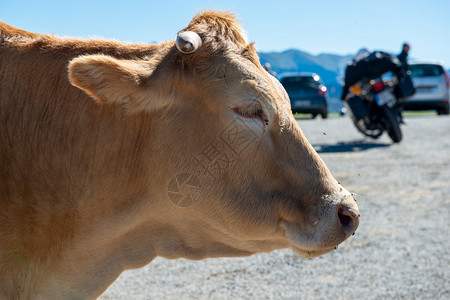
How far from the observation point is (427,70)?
2188 cm

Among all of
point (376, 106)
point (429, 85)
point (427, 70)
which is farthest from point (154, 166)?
point (427, 70)

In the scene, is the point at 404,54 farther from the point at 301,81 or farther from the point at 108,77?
the point at 108,77

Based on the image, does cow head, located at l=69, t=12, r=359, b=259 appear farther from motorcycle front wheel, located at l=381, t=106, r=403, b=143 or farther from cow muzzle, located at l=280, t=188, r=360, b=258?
motorcycle front wheel, located at l=381, t=106, r=403, b=143

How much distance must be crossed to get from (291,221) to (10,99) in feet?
5.18

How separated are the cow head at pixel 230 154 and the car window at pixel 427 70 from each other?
20.5m

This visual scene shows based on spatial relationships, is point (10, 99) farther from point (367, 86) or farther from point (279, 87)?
point (367, 86)

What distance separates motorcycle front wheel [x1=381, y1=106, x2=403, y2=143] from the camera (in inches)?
488

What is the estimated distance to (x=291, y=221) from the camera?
2787mm

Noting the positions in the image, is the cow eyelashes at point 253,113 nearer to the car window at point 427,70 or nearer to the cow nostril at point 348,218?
the cow nostril at point 348,218

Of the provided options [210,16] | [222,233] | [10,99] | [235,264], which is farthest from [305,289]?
[10,99]

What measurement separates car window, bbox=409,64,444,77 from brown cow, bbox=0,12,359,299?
67.1 feet

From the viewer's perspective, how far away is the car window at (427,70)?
71.6 ft

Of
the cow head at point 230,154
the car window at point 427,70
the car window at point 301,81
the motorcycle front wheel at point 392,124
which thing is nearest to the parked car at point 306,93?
the car window at point 301,81

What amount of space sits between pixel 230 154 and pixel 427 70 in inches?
823
